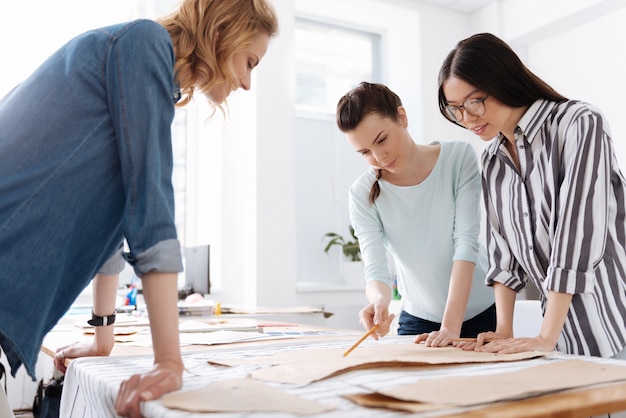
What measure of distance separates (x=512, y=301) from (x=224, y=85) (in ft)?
2.57

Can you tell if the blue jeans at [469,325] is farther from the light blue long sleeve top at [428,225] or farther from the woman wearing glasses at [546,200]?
the woman wearing glasses at [546,200]

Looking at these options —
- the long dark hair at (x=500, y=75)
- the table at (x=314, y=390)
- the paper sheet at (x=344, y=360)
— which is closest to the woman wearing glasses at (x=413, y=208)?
the long dark hair at (x=500, y=75)

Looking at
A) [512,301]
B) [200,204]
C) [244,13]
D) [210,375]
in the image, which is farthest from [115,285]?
[200,204]

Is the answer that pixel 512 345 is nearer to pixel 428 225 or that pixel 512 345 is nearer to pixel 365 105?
pixel 428 225

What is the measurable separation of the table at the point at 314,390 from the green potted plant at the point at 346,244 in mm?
2827

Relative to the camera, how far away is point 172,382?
68cm

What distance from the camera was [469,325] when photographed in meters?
1.58

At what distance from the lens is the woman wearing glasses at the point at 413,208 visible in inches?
60.2

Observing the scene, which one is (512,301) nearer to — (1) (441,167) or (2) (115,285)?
(1) (441,167)

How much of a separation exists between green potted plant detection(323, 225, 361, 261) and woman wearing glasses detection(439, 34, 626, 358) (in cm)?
263

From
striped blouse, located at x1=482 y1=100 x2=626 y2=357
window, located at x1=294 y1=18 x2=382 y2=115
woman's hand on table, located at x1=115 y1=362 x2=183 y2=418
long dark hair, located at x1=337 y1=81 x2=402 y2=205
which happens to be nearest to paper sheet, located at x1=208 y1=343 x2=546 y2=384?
woman's hand on table, located at x1=115 y1=362 x2=183 y2=418

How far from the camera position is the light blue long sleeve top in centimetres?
156

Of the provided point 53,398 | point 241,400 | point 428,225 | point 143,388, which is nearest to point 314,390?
point 241,400

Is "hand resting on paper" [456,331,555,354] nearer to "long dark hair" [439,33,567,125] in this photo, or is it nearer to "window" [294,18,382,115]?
"long dark hair" [439,33,567,125]
